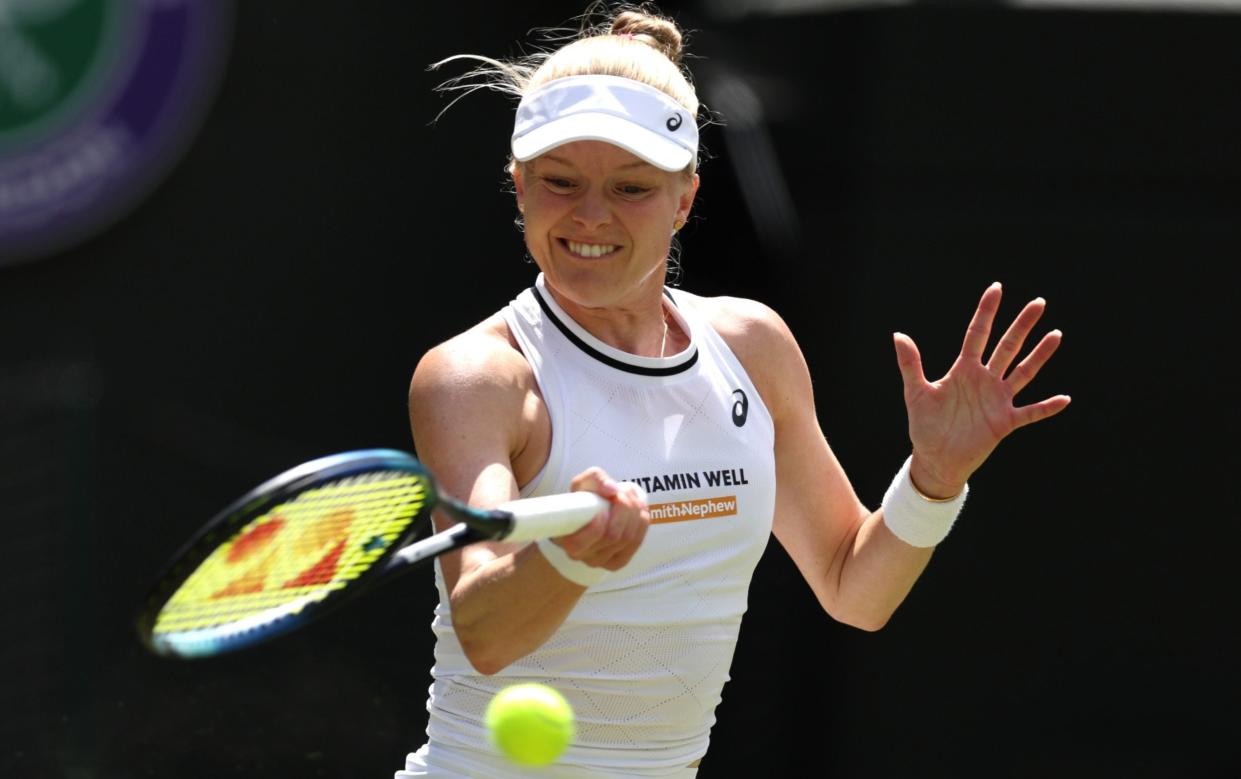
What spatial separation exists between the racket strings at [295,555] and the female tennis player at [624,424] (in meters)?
0.13

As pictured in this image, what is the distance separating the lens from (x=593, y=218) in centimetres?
253

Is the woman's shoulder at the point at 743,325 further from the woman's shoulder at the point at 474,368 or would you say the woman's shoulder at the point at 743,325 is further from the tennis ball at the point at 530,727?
the tennis ball at the point at 530,727

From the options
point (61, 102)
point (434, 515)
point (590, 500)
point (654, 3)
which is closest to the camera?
point (590, 500)

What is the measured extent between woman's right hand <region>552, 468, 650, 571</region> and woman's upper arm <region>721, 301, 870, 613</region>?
0.70m

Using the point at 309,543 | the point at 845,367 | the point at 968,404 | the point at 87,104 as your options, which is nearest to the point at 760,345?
the point at 968,404

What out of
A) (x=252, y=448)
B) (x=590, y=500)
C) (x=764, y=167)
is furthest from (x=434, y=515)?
(x=764, y=167)

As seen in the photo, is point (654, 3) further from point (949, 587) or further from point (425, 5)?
point (949, 587)

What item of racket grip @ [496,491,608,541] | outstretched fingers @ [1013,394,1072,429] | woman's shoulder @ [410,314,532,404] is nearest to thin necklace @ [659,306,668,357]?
woman's shoulder @ [410,314,532,404]

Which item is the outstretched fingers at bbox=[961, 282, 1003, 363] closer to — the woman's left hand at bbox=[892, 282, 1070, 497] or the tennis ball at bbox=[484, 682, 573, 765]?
the woman's left hand at bbox=[892, 282, 1070, 497]

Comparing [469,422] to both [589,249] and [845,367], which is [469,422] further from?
[845,367]

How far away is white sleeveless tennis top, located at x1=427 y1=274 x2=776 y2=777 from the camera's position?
2531 mm

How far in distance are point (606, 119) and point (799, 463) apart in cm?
67

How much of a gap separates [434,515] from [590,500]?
0.47 meters

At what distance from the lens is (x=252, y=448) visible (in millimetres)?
4434
